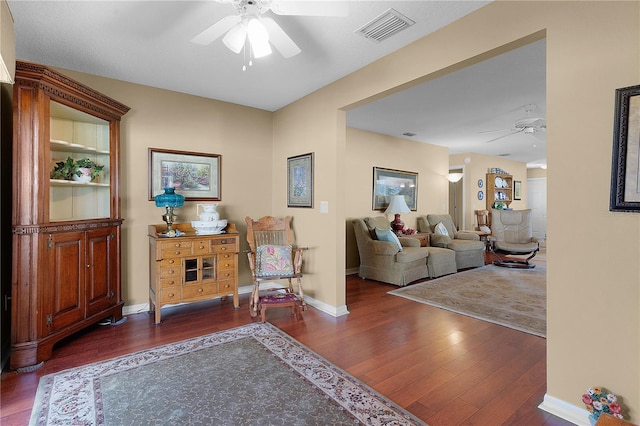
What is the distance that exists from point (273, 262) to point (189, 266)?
89cm

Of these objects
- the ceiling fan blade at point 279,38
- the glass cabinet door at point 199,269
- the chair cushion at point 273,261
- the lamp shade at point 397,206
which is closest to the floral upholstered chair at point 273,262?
the chair cushion at point 273,261

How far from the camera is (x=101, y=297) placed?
2852 millimetres

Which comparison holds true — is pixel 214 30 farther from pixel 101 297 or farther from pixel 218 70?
pixel 101 297

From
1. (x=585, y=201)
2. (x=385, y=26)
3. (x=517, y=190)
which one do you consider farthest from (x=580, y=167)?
(x=517, y=190)

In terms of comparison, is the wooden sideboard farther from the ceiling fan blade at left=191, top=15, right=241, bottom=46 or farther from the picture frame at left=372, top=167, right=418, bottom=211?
the picture frame at left=372, top=167, right=418, bottom=211

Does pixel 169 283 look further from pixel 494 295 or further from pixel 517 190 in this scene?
pixel 517 190

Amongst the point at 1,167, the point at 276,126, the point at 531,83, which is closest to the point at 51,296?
the point at 1,167

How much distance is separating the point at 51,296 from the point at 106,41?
2082 mm

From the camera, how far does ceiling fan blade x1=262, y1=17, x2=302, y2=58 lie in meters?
1.89

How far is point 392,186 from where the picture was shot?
19.8 feet

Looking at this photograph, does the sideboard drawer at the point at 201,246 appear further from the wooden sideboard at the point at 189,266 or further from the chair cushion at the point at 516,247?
the chair cushion at the point at 516,247

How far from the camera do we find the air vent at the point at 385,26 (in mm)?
2133

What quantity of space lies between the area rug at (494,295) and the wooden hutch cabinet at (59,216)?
3396mm

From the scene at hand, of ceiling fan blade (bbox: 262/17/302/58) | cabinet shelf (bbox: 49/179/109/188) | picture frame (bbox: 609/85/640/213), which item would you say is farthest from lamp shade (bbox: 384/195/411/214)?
cabinet shelf (bbox: 49/179/109/188)
